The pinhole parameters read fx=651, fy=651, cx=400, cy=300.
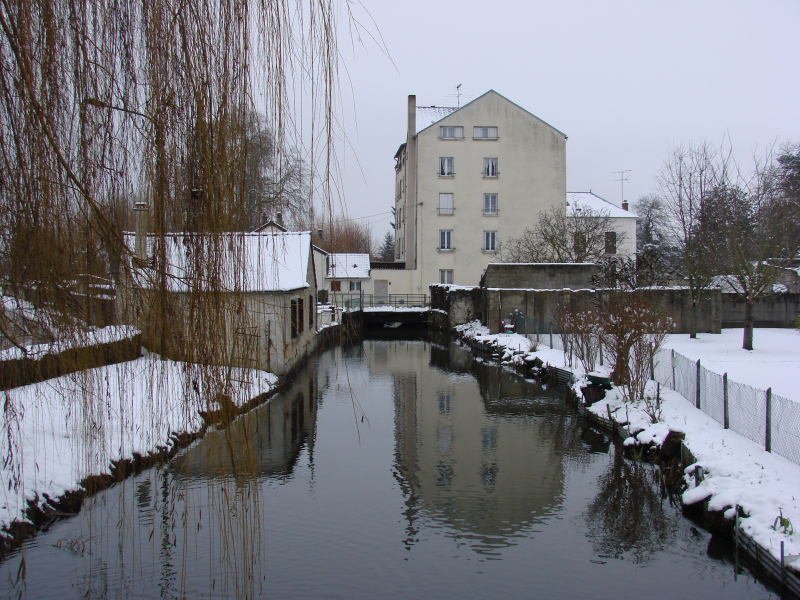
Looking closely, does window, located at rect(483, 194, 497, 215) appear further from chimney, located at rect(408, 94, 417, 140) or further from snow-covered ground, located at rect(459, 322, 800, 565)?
snow-covered ground, located at rect(459, 322, 800, 565)

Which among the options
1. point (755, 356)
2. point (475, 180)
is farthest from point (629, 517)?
point (475, 180)

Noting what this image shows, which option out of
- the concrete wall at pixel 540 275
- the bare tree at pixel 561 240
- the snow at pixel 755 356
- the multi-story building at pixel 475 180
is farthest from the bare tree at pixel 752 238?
the multi-story building at pixel 475 180

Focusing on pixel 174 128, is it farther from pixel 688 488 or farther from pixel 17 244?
pixel 688 488

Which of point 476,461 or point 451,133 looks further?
point 451,133

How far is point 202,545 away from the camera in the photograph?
287 inches

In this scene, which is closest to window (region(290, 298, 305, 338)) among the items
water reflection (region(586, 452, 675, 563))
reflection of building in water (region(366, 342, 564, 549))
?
reflection of building in water (region(366, 342, 564, 549))

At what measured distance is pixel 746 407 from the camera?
926cm

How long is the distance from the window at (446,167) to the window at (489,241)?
13.9 ft

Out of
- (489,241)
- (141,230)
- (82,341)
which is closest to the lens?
(141,230)

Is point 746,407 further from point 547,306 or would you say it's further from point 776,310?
point 776,310

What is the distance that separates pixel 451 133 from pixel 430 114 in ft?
9.71

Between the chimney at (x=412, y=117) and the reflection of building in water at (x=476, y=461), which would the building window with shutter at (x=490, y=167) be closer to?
the chimney at (x=412, y=117)

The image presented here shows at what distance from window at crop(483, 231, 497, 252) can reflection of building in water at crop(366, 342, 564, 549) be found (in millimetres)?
23246

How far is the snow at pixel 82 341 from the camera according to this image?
347cm
